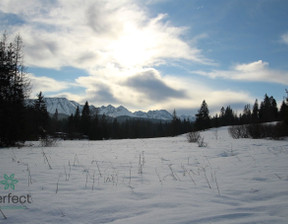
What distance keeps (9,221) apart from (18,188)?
3.58 ft

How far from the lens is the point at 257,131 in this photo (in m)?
14.8

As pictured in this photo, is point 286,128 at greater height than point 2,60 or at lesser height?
lesser

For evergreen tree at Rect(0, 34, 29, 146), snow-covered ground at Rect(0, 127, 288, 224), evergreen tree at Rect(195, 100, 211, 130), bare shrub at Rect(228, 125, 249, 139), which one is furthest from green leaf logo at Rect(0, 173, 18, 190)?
evergreen tree at Rect(195, 100, 211, 130)

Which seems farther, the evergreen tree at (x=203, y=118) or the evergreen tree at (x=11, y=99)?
the evergreen tree at (x=203, y=118)

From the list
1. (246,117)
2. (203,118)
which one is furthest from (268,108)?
(203,118)

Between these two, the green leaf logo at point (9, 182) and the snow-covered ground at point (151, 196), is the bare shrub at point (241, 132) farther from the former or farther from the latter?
the green leaf logo at point (9, 182)

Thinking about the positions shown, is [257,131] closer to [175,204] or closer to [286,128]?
[286,128]

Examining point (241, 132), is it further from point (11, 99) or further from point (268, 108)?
point (268, 108)

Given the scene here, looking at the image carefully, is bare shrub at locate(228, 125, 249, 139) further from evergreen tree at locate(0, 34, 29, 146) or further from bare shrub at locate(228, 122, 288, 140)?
evergreen tree at locate(0, 34, 29, 146)

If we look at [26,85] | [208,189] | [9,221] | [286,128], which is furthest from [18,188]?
[286,128]

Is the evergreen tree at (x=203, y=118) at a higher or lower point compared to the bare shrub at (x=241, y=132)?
higher

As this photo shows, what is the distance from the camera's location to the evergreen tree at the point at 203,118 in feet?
155

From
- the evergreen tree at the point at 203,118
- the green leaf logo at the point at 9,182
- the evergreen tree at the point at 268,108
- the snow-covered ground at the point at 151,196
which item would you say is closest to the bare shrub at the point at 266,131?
the snow-covered ground at the point at 151,196

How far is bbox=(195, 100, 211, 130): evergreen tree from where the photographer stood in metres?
47.3
